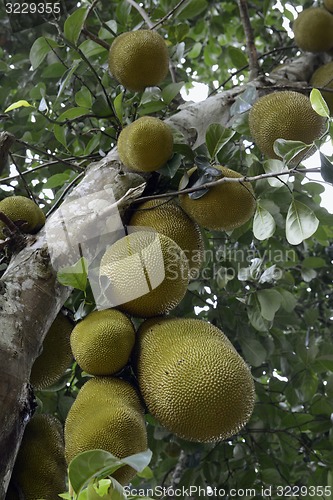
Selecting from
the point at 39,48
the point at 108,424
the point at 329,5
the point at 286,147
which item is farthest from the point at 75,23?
the point at 108,424

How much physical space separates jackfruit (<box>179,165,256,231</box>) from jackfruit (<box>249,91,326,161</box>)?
25cm

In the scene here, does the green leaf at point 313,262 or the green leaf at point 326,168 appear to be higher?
the green leaf at point 326,168

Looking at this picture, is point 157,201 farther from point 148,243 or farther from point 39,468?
point 39,468

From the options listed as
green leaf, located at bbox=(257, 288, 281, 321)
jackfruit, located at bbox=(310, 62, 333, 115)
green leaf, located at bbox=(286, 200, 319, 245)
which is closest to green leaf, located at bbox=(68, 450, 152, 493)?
green leaf, located at bbox=(286, 200, 319, 245)

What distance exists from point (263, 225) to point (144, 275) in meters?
0.29

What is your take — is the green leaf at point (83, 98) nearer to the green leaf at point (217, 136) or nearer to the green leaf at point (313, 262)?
the green leaf at point (217, 136)

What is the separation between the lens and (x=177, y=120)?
149cm

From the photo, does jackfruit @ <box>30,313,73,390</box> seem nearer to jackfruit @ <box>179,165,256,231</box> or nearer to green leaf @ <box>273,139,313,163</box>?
jackfruit @ <box>179,165,256,231</box>

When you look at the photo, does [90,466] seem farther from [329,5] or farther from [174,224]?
[329,5]

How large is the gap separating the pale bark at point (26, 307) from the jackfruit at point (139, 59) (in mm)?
256

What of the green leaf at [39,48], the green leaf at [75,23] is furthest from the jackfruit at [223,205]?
the green leaf at [39,48]

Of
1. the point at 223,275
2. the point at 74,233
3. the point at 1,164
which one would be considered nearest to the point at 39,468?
the point at 74,233

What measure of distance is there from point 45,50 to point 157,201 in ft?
2.25

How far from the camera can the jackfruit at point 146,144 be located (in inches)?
48.5
